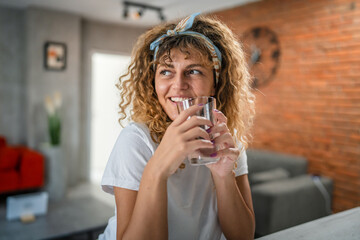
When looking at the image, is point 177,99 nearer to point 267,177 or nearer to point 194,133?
point 194,133

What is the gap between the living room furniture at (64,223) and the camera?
2266 millimetres

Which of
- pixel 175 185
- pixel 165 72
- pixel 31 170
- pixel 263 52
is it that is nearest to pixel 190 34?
pixel 165 72

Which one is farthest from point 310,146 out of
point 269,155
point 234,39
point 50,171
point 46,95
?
point 46,95

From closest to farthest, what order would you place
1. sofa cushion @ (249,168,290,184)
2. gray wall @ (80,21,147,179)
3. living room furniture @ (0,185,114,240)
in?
living room furniture @ (0,185,114,240), sofa cushion @ (249,168,290,184), gray wall @ (80,21,147,179)

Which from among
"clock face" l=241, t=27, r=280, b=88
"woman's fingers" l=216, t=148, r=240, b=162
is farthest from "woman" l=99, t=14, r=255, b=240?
"clock face" l=241, t=27, r=280, b=88

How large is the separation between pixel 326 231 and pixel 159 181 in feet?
1.46

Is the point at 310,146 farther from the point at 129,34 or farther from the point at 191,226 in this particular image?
the point at 129,34

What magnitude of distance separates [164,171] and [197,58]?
0.38 m

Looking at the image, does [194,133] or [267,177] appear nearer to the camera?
[194,133]

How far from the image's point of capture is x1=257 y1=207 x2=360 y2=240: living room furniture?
2.50 ft

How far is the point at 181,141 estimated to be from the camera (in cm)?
67

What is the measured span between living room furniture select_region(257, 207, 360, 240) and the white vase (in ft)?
13.0

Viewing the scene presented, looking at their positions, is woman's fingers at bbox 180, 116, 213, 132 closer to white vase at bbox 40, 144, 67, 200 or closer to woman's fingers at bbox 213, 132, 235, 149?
woman's fingers at bbox 213, 132, 235, 149

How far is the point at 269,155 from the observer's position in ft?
12.5
